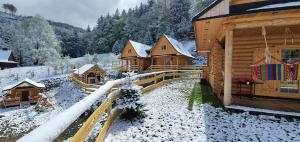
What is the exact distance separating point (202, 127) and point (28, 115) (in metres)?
17.1

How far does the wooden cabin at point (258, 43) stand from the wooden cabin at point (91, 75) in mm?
20225

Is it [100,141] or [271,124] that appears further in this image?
[271,124]

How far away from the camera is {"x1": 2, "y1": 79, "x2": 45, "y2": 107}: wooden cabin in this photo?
20.4 metres

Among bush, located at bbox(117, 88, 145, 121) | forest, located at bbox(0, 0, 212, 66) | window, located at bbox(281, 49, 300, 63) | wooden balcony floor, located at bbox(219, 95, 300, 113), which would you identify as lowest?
wooden balcony floor, located at bbox(219, 95, 300, 113)

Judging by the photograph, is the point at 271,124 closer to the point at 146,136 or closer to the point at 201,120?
the point at 201,120

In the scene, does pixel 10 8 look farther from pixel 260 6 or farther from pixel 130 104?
pixel 260 6

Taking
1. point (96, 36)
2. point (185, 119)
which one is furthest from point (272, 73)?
point (96, 36)

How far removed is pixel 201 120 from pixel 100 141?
314cm

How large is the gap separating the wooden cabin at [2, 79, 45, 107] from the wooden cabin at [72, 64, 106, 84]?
5281mm

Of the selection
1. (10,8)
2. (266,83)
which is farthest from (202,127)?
(10,8)

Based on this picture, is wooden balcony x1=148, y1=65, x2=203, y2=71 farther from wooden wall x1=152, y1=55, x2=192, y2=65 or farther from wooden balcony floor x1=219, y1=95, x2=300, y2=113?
wooden balcony floor x1=219, y1=95, x2=300, y2=113

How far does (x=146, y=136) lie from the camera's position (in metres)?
4.55

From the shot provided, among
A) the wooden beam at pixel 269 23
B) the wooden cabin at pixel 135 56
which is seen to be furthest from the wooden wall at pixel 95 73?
the wooden beam at pixel 269 23

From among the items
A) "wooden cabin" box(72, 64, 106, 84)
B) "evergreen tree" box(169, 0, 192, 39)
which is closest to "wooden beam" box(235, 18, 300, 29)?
"wooden cabin" box(72, 64, 106, 84)
